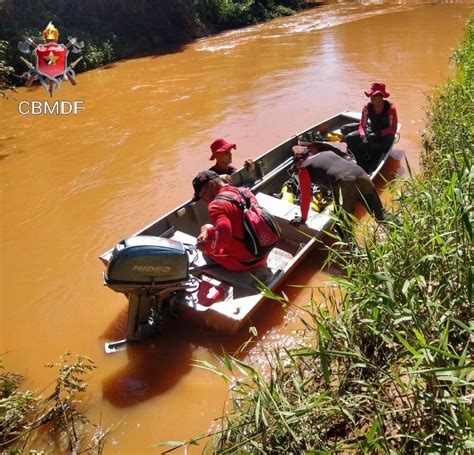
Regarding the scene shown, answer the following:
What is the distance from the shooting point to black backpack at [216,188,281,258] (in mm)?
4203

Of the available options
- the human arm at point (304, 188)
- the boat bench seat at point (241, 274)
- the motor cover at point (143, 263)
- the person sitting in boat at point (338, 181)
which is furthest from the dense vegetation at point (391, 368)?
the human arm at point (304, 188)

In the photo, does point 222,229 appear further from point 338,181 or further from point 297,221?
point 338,181

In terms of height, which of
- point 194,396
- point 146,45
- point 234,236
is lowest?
point 194,396

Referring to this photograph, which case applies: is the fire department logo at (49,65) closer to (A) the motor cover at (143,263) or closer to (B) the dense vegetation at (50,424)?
(A) the motor cover at (143,263)

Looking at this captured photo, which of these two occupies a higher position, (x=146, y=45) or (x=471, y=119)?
(x=146, y=45)

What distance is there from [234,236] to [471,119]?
3322mm

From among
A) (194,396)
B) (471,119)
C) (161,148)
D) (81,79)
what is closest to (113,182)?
(161,148)

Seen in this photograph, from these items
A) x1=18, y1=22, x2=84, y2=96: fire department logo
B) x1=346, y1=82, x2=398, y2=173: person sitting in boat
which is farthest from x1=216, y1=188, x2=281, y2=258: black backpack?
x1=18, y1=22, x2=84, y2=96: fire department logo

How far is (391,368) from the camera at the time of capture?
7.95 ft

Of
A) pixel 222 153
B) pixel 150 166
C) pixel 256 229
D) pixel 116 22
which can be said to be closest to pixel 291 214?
pixel 222 153

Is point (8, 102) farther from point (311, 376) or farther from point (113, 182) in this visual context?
point (311, 376)

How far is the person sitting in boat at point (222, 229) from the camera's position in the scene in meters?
3.96

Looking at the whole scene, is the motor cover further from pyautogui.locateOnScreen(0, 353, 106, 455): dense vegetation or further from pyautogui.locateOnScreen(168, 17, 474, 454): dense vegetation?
pyautogui.locateOnScreen(168, 17, 474, 454): dense vegetation

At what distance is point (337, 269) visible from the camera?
5.23 meters
